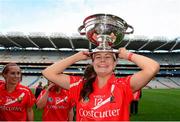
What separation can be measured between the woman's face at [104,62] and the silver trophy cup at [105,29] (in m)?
0.08

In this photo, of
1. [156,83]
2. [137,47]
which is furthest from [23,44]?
[156,83]

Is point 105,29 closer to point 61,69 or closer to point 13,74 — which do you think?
point 61,69

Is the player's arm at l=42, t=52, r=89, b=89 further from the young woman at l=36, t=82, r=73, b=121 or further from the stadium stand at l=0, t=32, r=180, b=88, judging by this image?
the stadium stand at l=0, t=32, r=180, b=88

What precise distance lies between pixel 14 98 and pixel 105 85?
2167mm

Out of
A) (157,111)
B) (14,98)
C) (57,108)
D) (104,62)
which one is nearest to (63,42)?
(157,111)

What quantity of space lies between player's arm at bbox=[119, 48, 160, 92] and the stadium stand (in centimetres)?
5174

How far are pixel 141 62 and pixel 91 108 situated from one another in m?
0.59

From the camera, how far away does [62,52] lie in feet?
217

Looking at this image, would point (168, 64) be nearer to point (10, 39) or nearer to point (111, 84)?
point (10, 39)

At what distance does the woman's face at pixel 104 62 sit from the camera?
9.89 ft

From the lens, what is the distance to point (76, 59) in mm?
3219

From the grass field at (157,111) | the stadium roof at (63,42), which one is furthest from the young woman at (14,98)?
the stadium roof at (63,42)

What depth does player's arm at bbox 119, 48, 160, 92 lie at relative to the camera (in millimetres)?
2992

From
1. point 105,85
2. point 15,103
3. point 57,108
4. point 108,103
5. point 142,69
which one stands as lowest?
point 57,108
